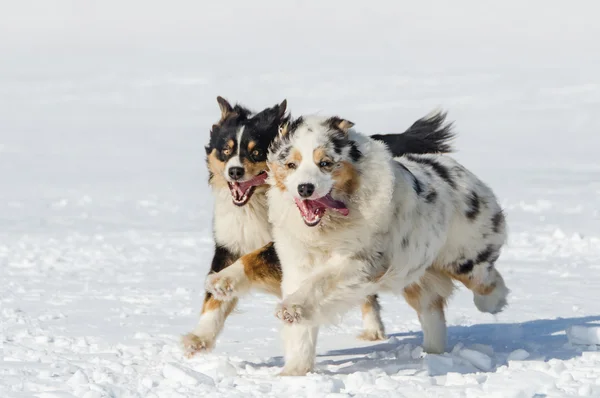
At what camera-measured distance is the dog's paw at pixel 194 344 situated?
249 inches

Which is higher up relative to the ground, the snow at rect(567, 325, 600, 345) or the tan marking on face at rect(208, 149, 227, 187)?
the tan marking on face at rect(208, 149, 227, 187)

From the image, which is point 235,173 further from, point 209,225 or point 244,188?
point 209,225

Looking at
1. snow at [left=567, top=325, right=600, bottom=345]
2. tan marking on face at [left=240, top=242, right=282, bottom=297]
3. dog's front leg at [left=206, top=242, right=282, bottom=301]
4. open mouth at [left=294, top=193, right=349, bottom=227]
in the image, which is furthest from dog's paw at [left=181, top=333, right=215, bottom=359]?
snow at [left=567, top=325, right=600, bottom=345]

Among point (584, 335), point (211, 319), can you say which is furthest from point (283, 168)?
point (584, 335)

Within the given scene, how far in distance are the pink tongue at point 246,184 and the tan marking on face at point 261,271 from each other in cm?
48

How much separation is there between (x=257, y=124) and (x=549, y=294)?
13.6ft

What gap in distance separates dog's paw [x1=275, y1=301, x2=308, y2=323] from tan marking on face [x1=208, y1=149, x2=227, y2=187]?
1591mm

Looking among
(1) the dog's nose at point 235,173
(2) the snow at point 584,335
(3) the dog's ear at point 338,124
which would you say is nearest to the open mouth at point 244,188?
(1) the dog's nose at point 235,173

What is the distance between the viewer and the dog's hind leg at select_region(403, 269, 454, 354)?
6703 mm

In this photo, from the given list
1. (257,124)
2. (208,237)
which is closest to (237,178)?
(257,124)

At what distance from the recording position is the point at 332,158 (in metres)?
5.55

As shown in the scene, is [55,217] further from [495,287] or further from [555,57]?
[555,57]

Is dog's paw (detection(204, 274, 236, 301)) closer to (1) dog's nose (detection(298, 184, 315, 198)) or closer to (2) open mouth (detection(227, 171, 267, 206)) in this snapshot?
(2) open mouth (detection(227, 171, 267, 206))

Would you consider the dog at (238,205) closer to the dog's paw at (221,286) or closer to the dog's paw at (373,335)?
the dog's paw at (221,286)
